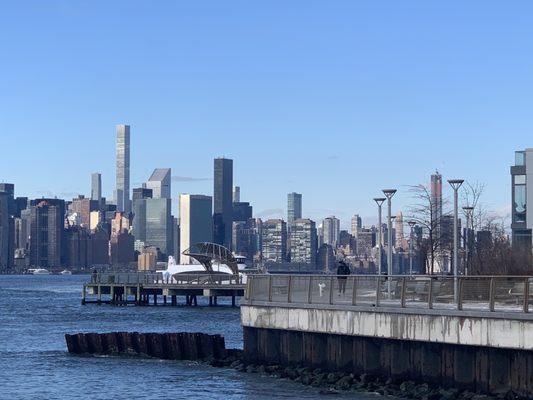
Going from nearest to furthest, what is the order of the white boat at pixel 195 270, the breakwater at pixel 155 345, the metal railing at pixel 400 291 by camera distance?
1. the metal railing at pixel 400 291
2. the breakwater at pixel 155 345
3. the white boat at pixel 195 270

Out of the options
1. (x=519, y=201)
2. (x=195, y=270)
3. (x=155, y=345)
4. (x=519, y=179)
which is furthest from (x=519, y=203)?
(x=195, y=270)

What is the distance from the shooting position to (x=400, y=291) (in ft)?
139

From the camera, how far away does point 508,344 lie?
34.5m

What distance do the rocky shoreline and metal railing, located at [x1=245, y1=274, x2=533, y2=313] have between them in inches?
95.8

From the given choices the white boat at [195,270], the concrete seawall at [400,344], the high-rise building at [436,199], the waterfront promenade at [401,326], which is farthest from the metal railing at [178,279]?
the concrete seawall at [400,344]

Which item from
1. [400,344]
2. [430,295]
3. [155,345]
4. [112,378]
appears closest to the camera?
[430,295]

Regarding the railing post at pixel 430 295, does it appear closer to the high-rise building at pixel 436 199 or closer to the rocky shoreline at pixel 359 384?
the rocky shoreline at pixel 359 384

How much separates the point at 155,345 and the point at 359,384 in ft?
57.1

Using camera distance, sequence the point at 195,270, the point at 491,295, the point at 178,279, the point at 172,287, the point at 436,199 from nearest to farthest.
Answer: the point at 491,295
the point at 436,199
the point at 172,287
the point at 178,279
the point at 195,270

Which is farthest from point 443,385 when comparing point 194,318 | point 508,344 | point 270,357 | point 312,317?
point 194,318

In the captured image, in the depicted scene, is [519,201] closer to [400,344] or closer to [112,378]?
[112,378]

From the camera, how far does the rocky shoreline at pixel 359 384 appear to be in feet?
117

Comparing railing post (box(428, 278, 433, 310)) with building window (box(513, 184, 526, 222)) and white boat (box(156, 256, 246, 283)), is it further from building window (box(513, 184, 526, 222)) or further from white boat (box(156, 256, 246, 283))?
white boat (box(156, 256, 246, 283))

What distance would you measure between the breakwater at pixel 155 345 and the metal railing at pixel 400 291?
5730mm
